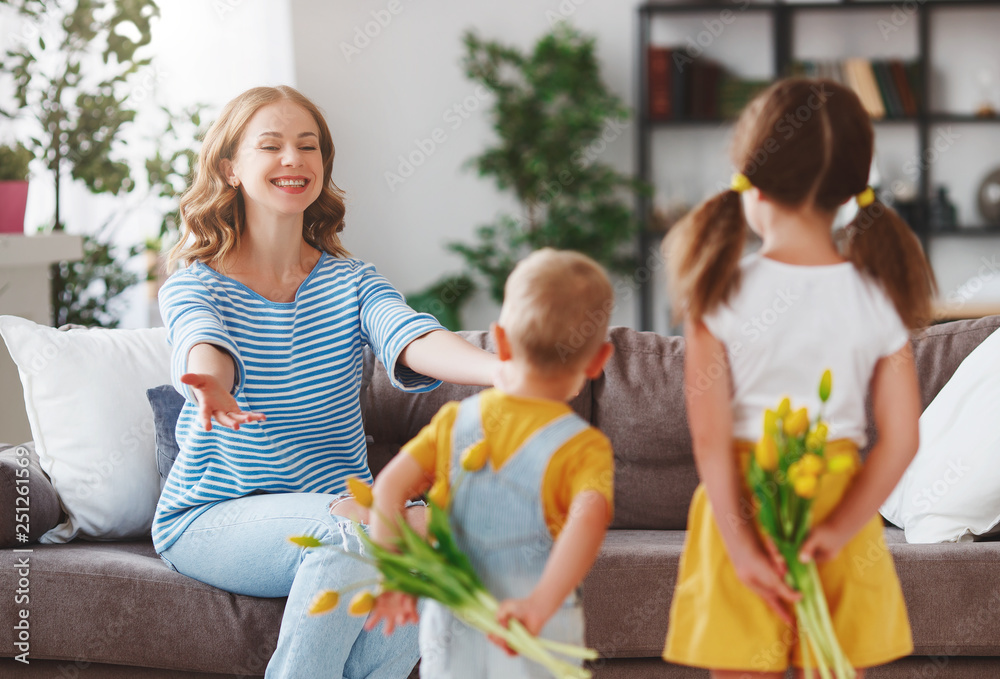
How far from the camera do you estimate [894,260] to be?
87 cm

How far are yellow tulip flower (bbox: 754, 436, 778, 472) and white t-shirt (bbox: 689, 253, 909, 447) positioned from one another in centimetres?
7

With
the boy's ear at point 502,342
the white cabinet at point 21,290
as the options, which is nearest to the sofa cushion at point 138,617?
the boy's ear at point 502,342

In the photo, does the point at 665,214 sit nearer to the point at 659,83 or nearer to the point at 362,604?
the point at 659,83

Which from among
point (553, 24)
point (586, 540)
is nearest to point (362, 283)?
point (586, 540)

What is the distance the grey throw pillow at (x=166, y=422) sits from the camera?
73.4 inches

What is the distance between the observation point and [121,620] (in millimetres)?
1635

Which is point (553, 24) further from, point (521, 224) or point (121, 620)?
point (121, 620)

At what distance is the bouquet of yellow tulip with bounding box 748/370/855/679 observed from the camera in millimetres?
780

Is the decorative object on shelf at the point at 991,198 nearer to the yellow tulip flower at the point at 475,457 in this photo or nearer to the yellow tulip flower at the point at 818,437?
the yellow tulip flower at the point at 818,437

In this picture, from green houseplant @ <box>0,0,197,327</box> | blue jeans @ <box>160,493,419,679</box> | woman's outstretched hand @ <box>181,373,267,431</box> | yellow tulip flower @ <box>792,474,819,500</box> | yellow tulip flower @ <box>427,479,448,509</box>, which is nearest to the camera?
yellow tulip flower @ <box>792,474,819,500</box>

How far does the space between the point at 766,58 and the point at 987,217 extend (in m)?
1.43

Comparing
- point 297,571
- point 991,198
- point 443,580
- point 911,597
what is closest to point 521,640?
point 443,580

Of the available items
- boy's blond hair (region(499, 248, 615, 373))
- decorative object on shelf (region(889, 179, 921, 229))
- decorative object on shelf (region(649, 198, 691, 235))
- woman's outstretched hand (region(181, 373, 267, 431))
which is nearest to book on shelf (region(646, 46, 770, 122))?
decorative object on shelf (region(649, 198, 691, 235))

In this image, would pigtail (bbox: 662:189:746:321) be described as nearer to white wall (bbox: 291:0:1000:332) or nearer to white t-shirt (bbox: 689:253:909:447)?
white t-shirt (bbox: 689:253:909:447)
